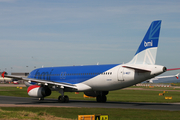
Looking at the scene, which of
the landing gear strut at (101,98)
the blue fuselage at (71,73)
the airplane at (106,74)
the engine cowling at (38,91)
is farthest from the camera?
the landing gear strut at (101,98)

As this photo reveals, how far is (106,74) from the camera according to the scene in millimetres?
31188

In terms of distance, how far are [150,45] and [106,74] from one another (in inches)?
252

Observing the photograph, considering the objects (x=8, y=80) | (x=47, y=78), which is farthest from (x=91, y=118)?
(x=8, y=80)

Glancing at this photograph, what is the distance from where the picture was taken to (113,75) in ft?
99.2

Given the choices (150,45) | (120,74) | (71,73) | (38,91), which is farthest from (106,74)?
(38,91)

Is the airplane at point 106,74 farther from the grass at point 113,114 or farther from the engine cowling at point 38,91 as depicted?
the grass at point 113,114

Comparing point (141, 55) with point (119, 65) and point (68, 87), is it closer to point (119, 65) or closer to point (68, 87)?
point (119, 65)

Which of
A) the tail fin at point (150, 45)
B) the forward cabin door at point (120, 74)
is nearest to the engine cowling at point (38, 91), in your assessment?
the forward cabin door at point (120, 74)

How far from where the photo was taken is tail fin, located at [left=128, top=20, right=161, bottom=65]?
28.1 m

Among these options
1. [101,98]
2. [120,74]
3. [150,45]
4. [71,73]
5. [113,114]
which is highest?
[150,45]

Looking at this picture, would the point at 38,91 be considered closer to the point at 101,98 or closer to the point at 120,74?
the point at 101,98

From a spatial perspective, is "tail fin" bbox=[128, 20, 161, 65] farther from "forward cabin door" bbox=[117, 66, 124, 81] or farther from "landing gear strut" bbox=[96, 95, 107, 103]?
"landing gear strut" bbox=[96, 95, 107, 103]

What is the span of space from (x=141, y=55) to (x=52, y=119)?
15290 mm

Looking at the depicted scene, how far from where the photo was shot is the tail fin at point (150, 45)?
28.1 metres
